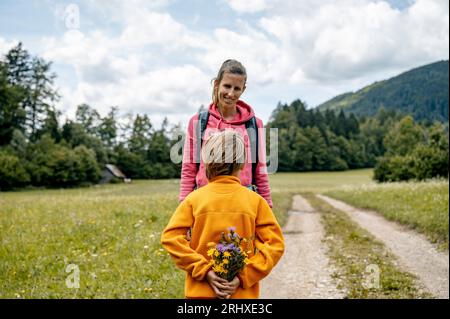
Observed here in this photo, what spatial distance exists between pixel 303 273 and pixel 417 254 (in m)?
3.80

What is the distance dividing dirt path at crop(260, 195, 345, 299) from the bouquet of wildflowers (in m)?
4.99

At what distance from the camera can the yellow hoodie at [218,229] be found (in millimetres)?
3055

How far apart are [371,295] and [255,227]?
17.2 feet

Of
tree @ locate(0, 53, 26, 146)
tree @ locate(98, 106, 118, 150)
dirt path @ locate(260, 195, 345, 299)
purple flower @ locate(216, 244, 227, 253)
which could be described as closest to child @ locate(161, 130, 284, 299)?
purple flower @ locate(216, 244, 227, 253)

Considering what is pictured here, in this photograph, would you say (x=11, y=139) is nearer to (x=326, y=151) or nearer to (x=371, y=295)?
(x=371, y=295)

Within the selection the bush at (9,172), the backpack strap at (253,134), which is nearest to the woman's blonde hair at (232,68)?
the backpack strap at (253,134)

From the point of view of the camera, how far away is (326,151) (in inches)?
3514

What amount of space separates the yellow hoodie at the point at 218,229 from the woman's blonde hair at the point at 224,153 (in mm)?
79

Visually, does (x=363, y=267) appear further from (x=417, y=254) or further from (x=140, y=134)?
(x=140, y=134)

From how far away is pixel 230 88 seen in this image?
11.4ft

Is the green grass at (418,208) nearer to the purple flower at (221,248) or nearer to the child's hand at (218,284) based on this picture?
the child's hand at (218,284)

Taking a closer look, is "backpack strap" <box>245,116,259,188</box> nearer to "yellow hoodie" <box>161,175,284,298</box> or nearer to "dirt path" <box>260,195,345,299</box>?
"yellow hoodie" <box>161,175,284,298</box>
